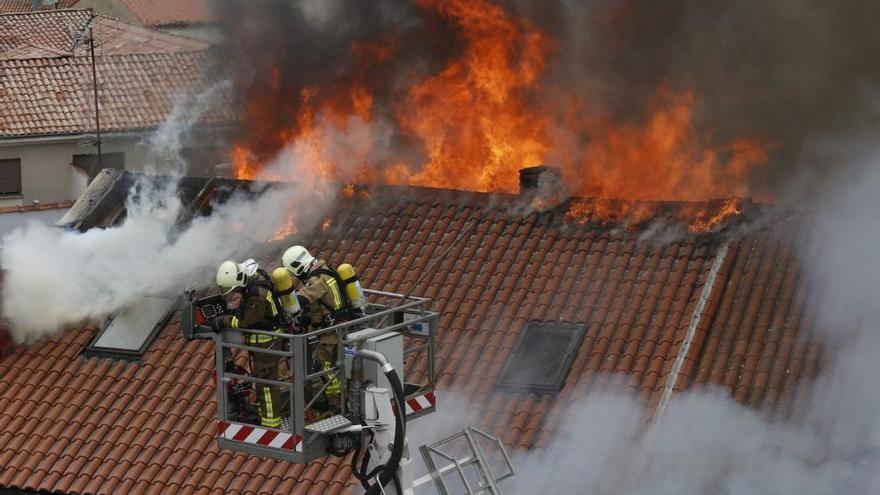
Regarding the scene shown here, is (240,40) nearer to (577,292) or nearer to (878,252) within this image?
(577,292)

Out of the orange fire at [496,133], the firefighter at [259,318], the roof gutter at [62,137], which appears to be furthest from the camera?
the roof gutter at [62,137]

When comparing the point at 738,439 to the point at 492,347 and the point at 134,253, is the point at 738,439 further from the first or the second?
the point at 134,253

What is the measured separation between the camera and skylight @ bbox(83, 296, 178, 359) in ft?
47.4

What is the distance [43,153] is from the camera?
31141 mm

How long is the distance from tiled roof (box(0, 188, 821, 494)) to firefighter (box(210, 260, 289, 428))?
3.13 m

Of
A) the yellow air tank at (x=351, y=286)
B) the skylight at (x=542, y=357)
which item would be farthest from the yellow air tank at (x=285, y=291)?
the skylight at (x=542, y=357)

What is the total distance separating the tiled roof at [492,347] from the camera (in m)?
12.5

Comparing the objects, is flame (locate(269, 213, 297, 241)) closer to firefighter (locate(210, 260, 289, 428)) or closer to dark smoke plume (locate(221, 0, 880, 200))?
dark smoke plume (locate(221, 0, 880, 200))

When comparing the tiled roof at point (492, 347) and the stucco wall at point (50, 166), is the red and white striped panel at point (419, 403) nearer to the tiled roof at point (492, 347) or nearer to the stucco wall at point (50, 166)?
the tiled roof at point (492, 347)

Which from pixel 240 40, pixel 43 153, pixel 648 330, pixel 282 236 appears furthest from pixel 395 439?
pixel 43 153

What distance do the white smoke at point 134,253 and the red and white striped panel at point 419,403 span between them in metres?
6.38

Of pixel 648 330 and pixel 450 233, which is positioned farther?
pixel 450 233

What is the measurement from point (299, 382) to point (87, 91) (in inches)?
980

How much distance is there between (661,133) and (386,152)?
356 cm
